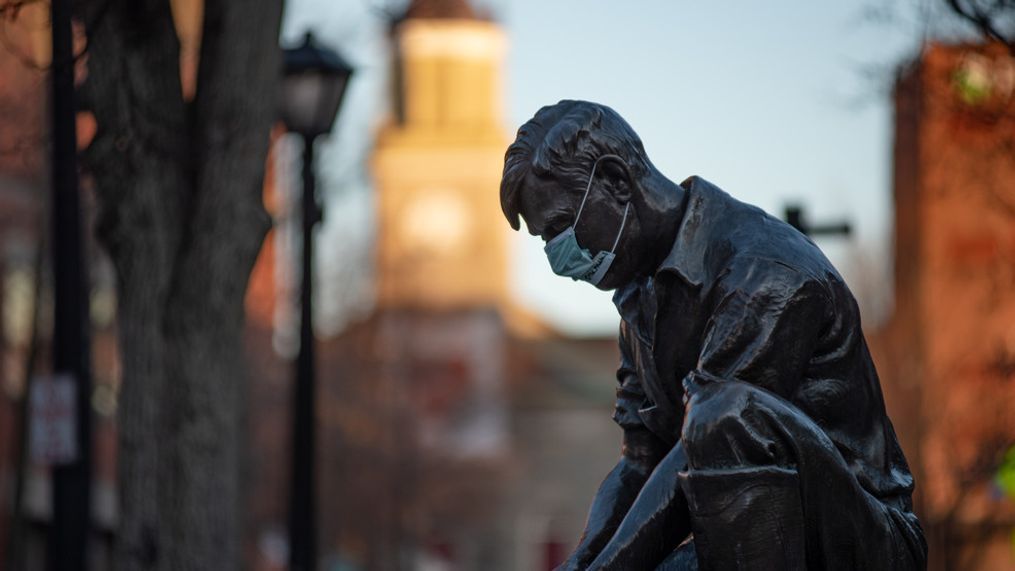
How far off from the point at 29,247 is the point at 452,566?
5050 cm

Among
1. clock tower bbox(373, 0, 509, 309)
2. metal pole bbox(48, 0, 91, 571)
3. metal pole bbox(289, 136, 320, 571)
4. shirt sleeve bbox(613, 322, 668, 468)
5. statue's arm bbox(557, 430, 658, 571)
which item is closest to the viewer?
statue's arm bbox(557, 430, 658, 571)

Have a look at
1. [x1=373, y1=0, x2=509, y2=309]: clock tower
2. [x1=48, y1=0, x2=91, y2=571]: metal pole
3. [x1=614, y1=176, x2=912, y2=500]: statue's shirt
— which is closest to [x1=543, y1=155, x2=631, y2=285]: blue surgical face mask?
[x1=614, y1=176, x2=912, y2=500]: statue's shirt

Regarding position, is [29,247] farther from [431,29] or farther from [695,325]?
[431,29]

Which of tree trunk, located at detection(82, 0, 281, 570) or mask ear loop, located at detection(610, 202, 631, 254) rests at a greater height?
mask ear loop, located at detection(610, 202, 631, 254)

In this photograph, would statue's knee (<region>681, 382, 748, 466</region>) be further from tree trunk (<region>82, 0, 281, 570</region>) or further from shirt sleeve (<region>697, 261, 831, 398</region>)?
tree trunk (<region>82, 0, 281, 570</region>)

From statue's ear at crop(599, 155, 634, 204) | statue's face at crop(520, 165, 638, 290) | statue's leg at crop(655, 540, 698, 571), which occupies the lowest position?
statue's leg at crop(655, 540, 698, 571)

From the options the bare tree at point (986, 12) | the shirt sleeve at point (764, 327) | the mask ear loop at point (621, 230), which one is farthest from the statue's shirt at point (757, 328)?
the bare tree at point (986, 12)

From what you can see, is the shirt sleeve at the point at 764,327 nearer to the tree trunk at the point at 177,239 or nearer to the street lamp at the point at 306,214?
the tree trunk at the point at 177,239

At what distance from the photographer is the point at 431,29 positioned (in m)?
96.4

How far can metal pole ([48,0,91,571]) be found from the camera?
1290 cm

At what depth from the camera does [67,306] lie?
516 inches

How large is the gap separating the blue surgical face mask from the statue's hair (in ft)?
0.13

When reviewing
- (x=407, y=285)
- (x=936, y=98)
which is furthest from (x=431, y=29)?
(x=936, y=98)

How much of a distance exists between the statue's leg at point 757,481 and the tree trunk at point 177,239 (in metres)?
8.18
